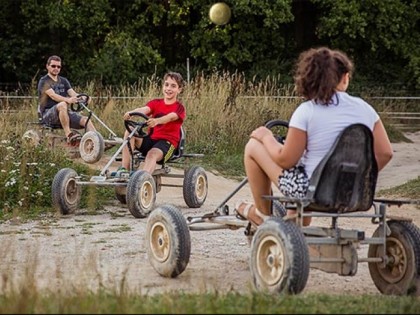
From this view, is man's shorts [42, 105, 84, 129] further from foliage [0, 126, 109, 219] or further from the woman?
the woman

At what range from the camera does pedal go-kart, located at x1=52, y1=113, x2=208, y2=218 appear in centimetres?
1114

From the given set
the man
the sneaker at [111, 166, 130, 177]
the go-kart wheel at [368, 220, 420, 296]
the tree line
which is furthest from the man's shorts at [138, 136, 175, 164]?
the tree line

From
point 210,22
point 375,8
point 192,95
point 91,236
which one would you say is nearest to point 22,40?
point 210,22

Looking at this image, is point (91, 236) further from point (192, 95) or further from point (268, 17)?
point (268, 17)

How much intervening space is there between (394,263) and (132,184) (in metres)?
4.52

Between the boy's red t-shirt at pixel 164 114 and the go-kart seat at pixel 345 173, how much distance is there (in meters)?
5.45

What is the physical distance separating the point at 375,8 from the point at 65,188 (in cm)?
2173

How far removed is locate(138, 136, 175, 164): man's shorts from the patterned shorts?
5.25 m

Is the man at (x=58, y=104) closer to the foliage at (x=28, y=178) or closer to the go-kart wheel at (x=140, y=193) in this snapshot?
the foliage at (x=28, y=178)

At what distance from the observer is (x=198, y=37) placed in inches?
1282

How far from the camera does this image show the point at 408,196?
13141 millimetres

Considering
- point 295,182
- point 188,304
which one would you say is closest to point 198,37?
point 295,182

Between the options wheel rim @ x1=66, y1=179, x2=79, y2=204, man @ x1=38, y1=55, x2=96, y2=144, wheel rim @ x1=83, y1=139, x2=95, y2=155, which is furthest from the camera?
man @ x1=38, y1=55, x2=96, y2=144

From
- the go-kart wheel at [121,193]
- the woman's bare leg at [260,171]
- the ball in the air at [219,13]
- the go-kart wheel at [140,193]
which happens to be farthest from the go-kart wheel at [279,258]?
the ball in the air at [219,13]
